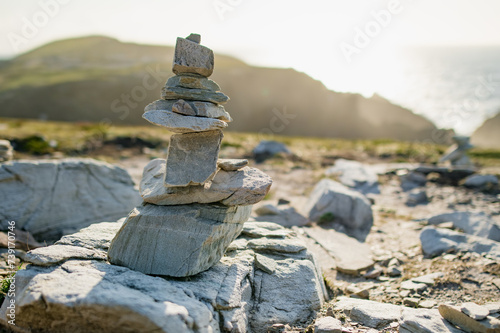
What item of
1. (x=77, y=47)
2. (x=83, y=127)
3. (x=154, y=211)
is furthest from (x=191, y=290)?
(x=77, y=47)

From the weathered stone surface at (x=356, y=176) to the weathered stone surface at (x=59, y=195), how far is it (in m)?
9.15

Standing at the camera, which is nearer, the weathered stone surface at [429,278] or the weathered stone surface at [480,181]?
the weathered stone surface at [429,278]

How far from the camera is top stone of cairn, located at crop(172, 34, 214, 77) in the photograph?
→ 17.6 ft

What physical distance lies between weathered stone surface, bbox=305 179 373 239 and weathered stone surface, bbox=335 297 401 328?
5.15 metres

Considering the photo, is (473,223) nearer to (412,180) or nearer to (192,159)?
(412,180)

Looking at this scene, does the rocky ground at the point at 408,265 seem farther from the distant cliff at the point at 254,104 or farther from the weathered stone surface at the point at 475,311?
the distant cliff at the point at 254,104

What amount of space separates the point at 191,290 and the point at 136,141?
1881 centimetres

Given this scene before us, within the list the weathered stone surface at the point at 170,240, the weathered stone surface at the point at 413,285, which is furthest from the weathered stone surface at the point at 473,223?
the weathered stone surface at the point at 170,240

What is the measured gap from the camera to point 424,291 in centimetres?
712

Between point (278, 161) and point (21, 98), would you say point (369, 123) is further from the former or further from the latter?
point (21, 98)

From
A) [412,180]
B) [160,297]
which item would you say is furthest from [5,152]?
[412,180]

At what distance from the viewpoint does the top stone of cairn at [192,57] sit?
212 inches

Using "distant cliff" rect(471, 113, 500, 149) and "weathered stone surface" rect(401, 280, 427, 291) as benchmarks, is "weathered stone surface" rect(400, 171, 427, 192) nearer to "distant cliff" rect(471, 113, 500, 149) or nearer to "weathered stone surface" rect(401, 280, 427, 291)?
"weathered stone surface" rect(401, 280, 427, 291)

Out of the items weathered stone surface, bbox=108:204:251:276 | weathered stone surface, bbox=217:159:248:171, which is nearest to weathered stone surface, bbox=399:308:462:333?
weathered stone surface, bbox=108:204:251:276
